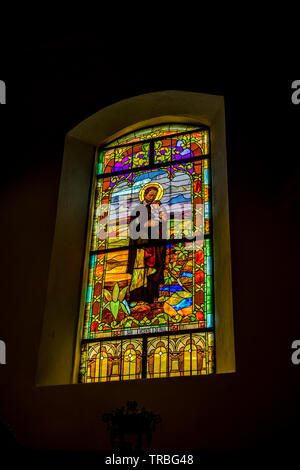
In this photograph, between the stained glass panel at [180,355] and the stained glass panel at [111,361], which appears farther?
the stained glass panel at [111,361]

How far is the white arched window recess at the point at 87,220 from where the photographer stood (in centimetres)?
611

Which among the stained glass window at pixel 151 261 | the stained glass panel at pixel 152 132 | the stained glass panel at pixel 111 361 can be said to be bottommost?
the stained glass panel at pixel 111 361

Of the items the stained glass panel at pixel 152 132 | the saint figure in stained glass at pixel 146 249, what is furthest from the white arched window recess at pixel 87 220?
the saint figure in stained glass at pixel 146 249

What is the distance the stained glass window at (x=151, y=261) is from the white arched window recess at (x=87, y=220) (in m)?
0.10

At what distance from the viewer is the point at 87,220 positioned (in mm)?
7305

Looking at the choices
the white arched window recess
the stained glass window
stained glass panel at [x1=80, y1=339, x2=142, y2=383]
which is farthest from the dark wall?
the stained glass window

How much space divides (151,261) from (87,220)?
1.08 m

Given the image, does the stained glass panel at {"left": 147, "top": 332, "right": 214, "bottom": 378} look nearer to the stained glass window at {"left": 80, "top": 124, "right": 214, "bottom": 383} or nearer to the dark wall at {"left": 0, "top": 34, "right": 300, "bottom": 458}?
the stained glass window at {"left": 80, "top": 124, "right": 214, "bottom": 383}

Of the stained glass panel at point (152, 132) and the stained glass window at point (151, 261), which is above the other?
the stained glass panel at point (152, 132)
